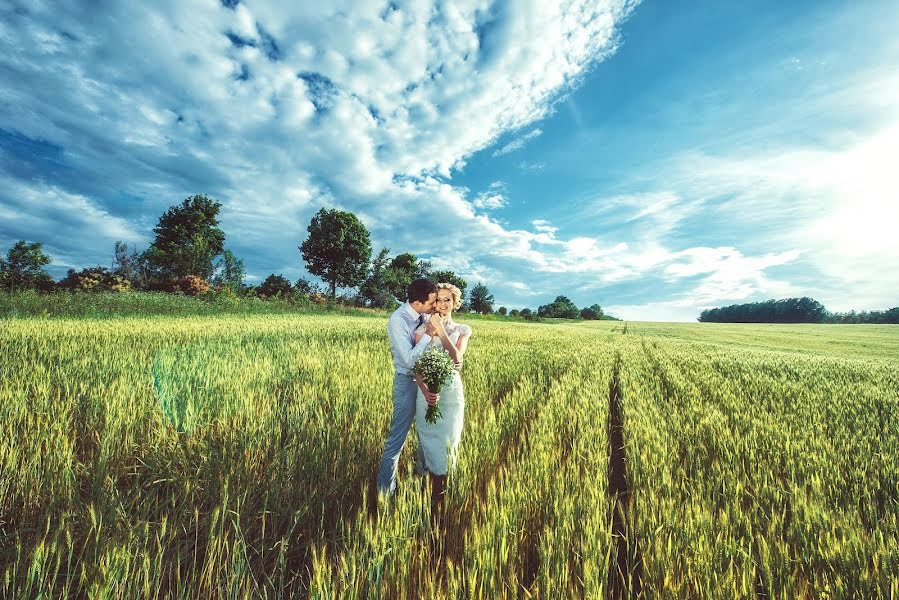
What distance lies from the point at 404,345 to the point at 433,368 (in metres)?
0.38

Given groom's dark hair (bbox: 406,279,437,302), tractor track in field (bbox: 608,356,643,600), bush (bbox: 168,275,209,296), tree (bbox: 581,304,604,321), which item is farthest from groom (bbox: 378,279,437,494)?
tree (bbox: 581,304,604,321)

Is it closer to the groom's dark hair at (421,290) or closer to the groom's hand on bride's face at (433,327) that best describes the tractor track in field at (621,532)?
the groom's hand on bride's face at (433,327)

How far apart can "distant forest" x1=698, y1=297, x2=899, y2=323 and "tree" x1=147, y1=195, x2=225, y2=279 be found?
115349 mm

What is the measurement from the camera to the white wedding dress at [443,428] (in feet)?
8.41

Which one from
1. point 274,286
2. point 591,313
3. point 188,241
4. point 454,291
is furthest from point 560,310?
point 454,291

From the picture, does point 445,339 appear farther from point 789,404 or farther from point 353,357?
point 789,404

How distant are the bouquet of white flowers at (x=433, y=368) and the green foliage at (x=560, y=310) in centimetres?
9171

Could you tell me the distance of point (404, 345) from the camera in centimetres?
264

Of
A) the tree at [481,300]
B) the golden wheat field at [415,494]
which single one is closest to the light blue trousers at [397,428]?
the golden wheat field at [415,494]

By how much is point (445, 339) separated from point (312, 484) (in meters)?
1.51

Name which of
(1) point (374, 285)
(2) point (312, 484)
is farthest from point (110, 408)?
(1) point (374, 285)

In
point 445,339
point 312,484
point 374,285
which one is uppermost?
point 374,285

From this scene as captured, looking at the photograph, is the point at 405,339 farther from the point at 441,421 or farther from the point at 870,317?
the point at 870,317

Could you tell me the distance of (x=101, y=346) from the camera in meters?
6.86
